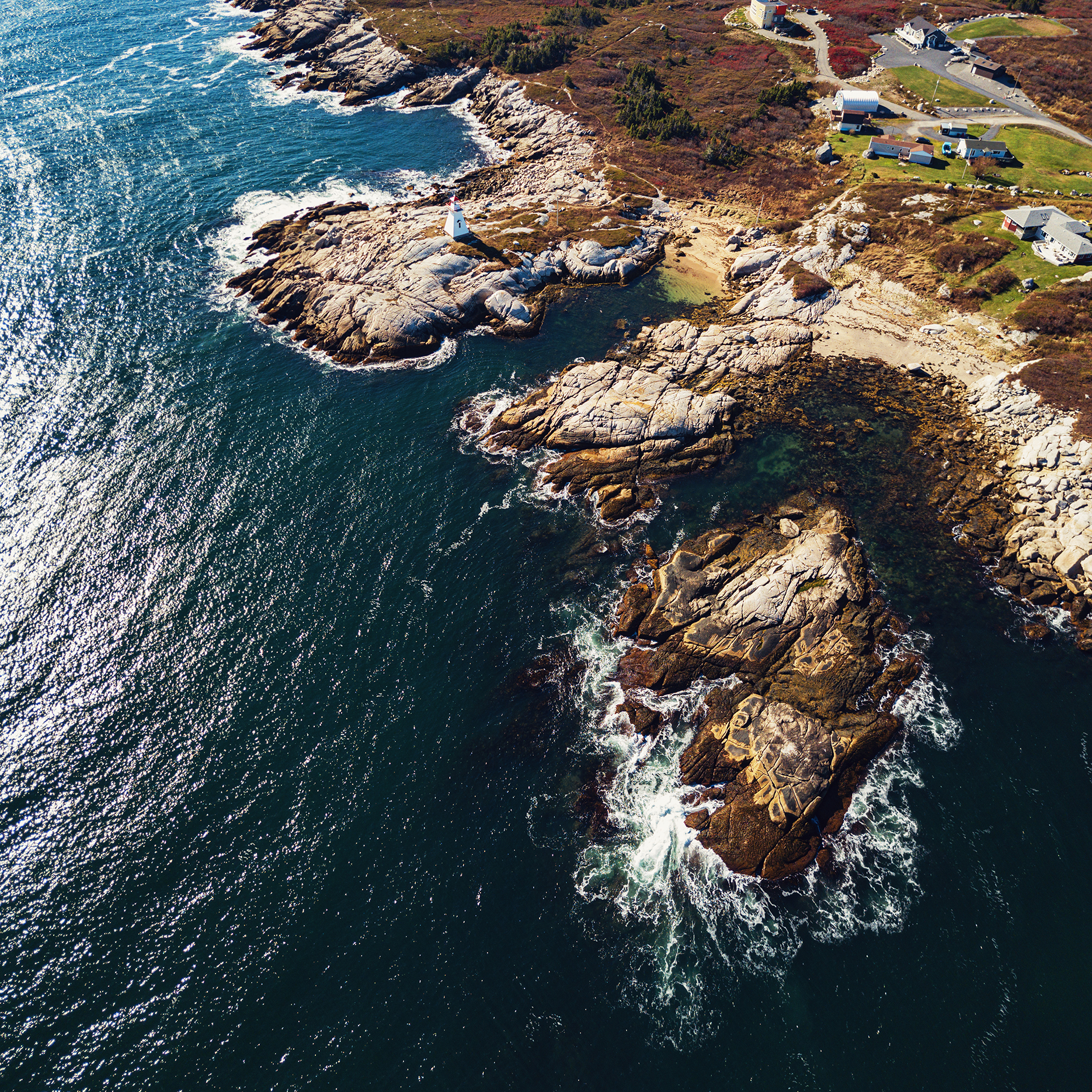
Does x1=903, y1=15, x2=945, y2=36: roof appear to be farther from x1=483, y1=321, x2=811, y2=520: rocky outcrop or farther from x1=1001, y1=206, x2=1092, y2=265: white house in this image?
x1=483, y1=321, x2=811, y2=520: rocky outcrop

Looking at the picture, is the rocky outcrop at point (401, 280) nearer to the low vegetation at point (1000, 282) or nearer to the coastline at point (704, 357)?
the coastline at point (704, 357)

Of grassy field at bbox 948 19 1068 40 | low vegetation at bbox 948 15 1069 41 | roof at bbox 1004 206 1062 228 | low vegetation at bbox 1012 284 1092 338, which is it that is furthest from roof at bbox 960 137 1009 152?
grassy field at bbox 948 19 1068 40

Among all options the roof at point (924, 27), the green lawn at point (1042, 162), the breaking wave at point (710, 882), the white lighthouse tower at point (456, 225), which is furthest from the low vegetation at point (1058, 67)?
the breaking wave at point (710, 882)

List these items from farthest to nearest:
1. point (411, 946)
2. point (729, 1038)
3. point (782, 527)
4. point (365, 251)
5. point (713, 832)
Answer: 1. point (365, 251)
2. point (782, 527)
3. point (713, 832)
4. point (411, 946)
5. point (729, 1038)

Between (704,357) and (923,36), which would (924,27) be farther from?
(704,357)

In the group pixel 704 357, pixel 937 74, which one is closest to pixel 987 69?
pixel 937 74

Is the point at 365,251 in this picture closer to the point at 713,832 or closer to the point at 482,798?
the point at 482,798

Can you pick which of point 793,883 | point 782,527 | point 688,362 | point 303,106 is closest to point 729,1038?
point 793,883
